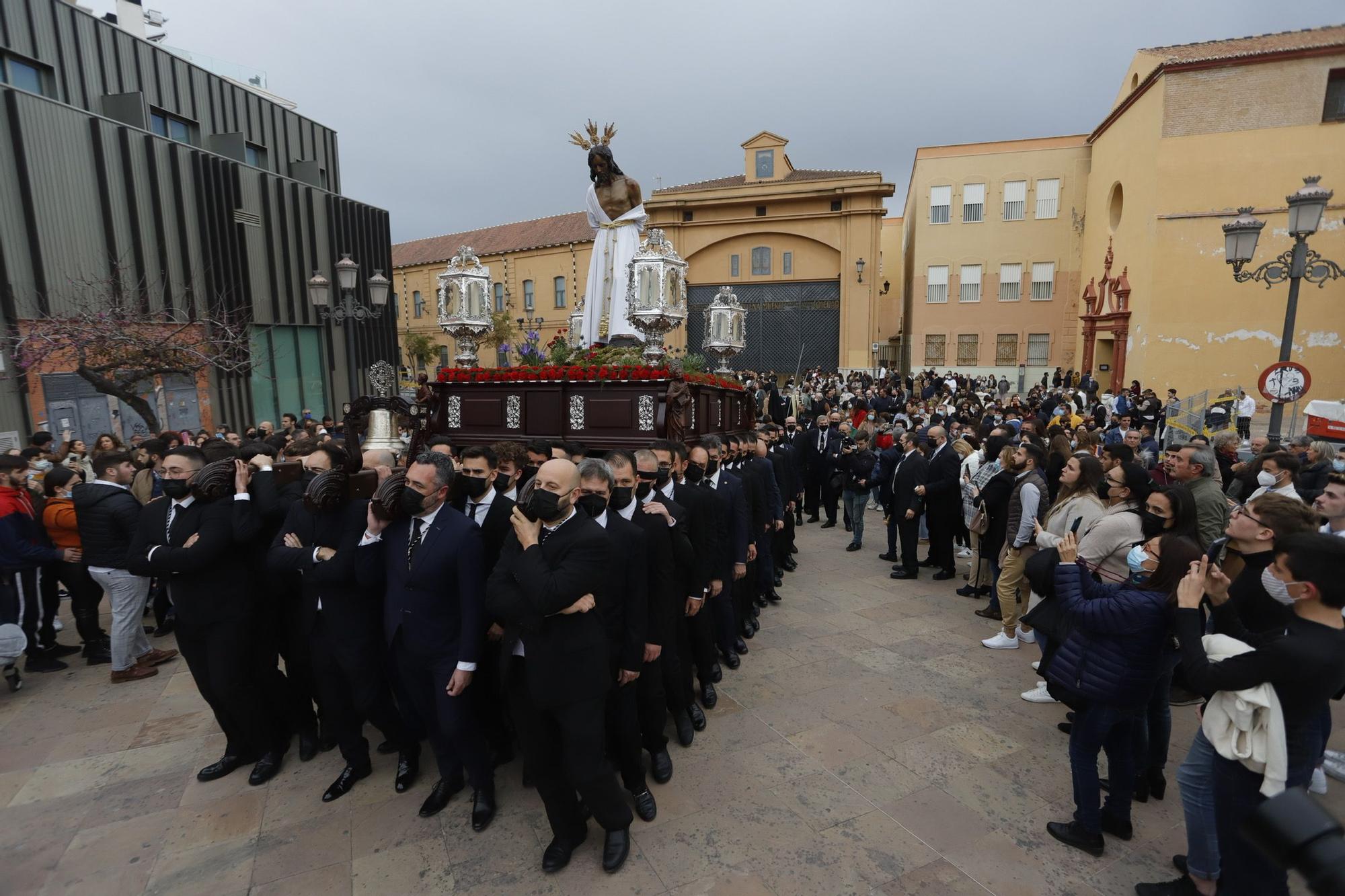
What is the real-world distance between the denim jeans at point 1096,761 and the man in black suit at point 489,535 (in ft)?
10.5

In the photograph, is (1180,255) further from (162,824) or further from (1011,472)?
(162,824)

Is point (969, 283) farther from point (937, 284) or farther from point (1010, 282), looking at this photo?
point (1010, 282)

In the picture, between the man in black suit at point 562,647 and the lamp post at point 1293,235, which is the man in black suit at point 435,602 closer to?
the man in black suit at point 562,647

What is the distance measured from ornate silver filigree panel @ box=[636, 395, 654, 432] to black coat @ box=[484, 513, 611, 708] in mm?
4340

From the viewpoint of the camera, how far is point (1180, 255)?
20.5 meters

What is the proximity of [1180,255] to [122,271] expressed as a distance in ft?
101

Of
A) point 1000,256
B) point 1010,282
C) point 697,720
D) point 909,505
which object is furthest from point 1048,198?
point 697,720

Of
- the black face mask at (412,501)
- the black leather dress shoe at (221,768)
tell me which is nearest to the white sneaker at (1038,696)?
the black face mask at (412,501)

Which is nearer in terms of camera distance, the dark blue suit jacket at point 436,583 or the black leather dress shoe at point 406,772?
the dark blue suit jacket at point 436,583

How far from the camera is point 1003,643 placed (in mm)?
6012

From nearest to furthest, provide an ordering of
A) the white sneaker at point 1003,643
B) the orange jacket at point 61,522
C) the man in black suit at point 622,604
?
the man in black suit at point 622,604 → the orange jacket at point 61,522 → the white sneaker at point 1003,643

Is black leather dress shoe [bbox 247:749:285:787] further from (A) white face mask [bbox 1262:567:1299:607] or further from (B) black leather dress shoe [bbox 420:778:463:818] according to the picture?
(A) white face mask [bbox 1262:567:1299:607]

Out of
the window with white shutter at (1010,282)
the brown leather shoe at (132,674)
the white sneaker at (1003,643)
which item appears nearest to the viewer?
the brown leather shoe at (132,674)

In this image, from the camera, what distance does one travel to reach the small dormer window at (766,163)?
33.4 meters
